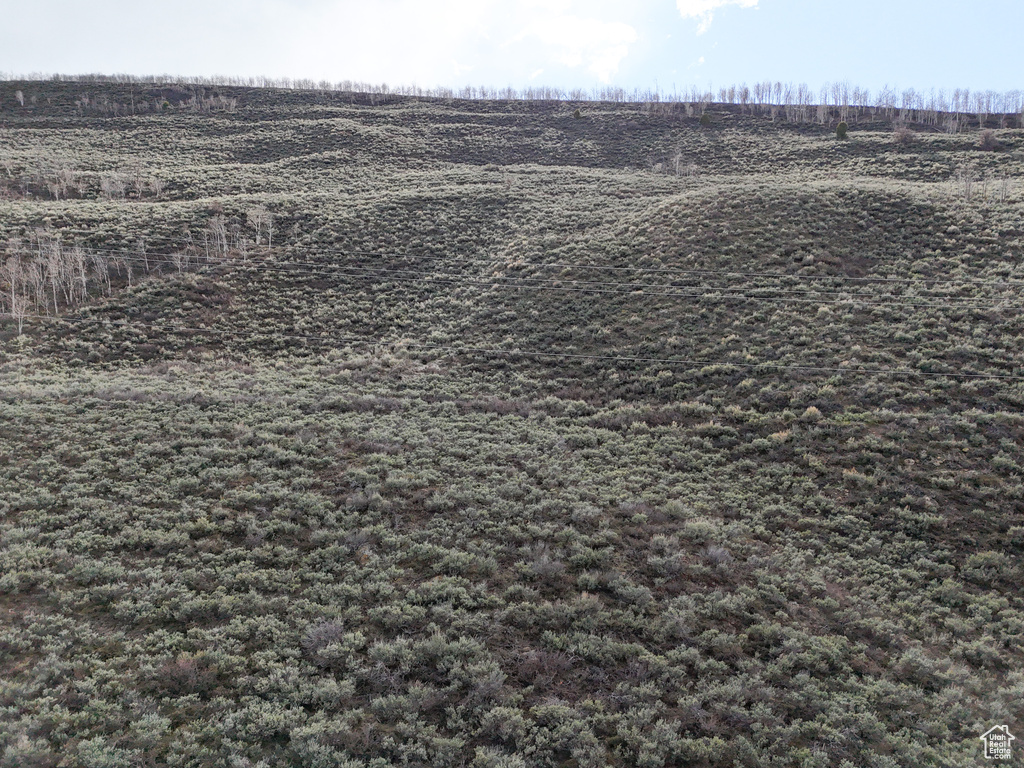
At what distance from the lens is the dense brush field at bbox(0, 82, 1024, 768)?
729 cm

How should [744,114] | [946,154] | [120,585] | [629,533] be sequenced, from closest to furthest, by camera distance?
[120,585] → [629,533] → [946,154] → [744,114]

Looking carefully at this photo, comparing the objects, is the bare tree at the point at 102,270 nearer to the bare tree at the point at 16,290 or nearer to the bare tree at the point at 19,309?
the bare tree at the point at 16,290

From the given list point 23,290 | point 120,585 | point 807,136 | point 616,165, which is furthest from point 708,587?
point 807,136

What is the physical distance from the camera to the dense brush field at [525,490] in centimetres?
729

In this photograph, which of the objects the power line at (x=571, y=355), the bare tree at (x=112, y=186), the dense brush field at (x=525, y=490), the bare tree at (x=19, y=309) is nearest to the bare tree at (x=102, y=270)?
the dense brush field at (x=525, y=490)

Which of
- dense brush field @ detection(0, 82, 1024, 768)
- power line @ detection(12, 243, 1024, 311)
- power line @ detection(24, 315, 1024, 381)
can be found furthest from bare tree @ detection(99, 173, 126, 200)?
power line @ detection(24, 315, 1024, 381)

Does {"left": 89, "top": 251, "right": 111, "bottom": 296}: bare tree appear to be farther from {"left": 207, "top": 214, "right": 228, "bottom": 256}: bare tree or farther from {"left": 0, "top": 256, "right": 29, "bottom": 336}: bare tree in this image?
{"left": 207, "top": 214, "right": 228, "bottom": 256}: bare tree

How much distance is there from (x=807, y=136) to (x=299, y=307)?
68.7 m

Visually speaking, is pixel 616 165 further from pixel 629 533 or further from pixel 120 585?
pixel 120 585

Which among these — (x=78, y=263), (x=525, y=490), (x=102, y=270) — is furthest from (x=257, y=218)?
(x=525, y=490)

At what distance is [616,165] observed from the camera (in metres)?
63.4
